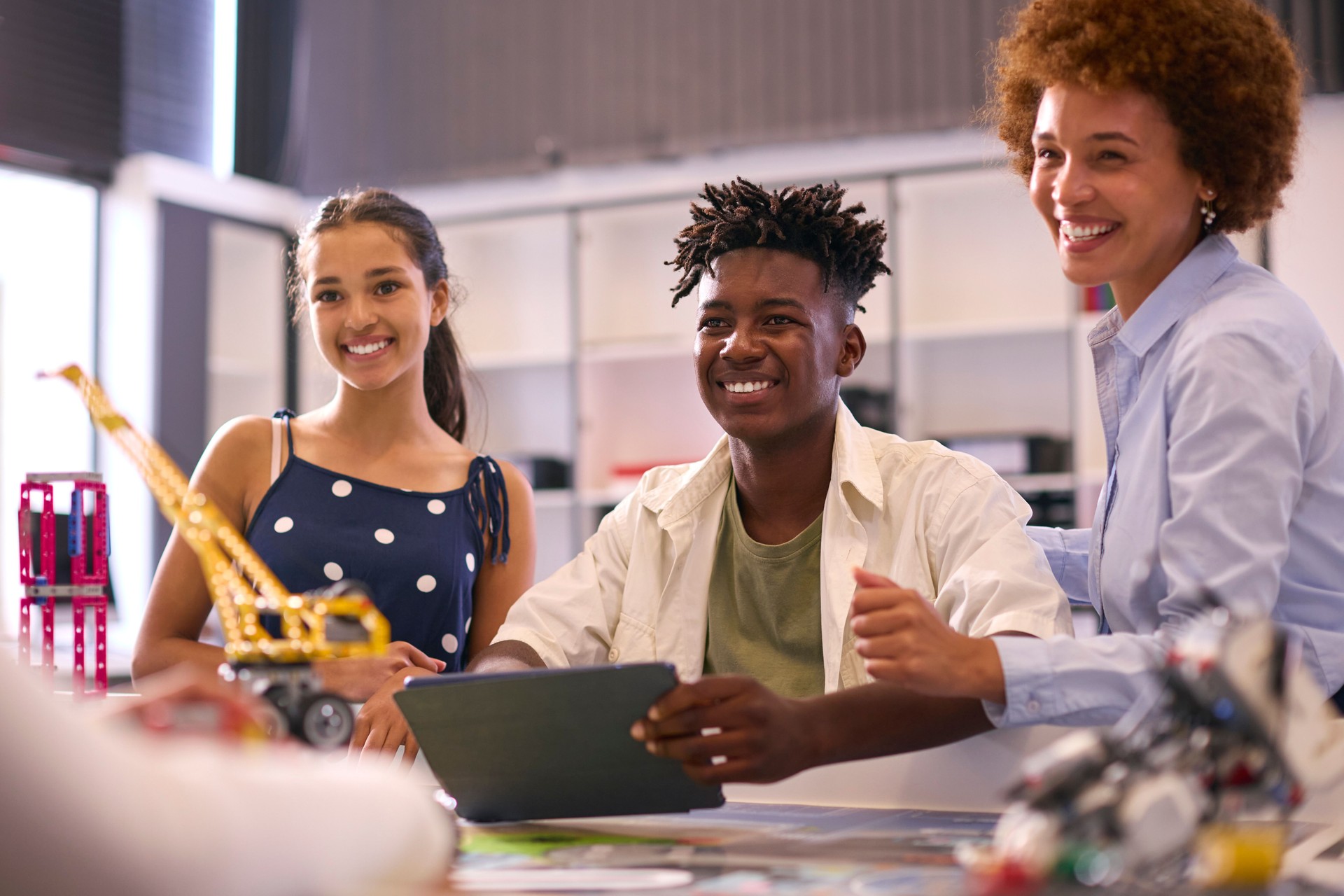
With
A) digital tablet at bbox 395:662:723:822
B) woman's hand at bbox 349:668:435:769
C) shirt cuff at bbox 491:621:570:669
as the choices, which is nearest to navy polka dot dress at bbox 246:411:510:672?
shirt cuff at bbox 491:621:570:669

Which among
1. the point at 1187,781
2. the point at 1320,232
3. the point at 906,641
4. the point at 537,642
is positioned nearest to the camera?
the point at 1187,781

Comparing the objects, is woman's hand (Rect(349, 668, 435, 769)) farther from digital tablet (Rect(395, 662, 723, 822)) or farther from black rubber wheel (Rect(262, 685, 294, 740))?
black rubber wheel (Rect(262, 685, 294, 740))

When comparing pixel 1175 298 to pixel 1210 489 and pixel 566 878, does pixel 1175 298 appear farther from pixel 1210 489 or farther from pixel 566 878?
pixel 566 878

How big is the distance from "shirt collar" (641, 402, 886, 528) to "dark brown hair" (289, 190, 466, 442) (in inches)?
22.8

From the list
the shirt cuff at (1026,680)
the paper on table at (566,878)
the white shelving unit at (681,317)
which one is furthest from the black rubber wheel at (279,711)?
the white shelving unit at (681,317)

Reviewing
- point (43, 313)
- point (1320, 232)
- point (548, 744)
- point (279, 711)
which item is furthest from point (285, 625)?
point (43, 313)

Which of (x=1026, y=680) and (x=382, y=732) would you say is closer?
(x=1026, y=680)

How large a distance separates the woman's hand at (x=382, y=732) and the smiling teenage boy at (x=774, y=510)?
18 centimetres

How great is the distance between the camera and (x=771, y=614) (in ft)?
5.63

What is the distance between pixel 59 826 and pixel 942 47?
4070 mm

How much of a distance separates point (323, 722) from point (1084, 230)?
0.96 m

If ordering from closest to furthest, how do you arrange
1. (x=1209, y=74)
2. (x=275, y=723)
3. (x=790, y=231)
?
(x=275, y=723) < (x=1209, y=74) < (x=790, y=231)

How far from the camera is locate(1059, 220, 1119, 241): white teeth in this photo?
1402 millimetres

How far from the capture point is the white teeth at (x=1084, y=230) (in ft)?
4.60
